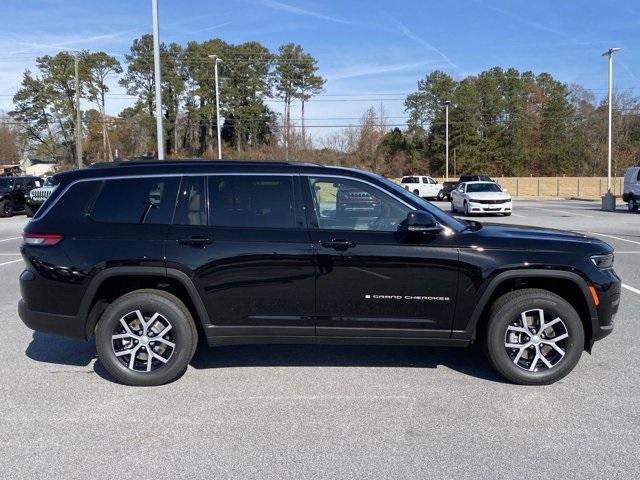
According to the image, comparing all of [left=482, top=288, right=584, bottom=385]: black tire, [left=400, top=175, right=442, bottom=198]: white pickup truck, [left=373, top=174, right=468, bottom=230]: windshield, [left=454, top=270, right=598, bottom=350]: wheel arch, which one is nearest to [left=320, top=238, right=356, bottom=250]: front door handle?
[left=373, top=174, right=468, bottom=230]: windshield

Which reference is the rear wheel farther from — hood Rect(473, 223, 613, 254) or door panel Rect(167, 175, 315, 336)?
hood Rect(473, 223, 613, 254)

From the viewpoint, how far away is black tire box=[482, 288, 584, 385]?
465 centimetres

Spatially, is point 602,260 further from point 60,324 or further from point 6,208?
point 6,208

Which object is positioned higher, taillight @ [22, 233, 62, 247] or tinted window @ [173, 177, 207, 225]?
tinted window @ [173, 177, 207, 225]

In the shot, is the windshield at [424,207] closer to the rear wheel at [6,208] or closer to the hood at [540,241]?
the hood at [540,241]

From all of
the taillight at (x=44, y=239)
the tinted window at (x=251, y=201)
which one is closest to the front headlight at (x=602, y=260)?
the tinted window at (x=251, y=201)

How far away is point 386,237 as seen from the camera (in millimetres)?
4617

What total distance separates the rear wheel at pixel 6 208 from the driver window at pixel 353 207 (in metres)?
24.8

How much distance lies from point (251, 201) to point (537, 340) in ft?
8.58

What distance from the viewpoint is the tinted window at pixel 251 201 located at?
15.5 feet

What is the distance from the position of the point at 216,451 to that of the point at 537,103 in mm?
85620

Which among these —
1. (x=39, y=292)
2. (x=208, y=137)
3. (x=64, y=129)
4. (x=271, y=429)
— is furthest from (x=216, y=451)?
(x=64, y=129)

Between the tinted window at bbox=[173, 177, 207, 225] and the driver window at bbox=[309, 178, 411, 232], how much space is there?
92cm

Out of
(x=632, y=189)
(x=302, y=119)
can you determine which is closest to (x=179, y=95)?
(x=302, y=119)
